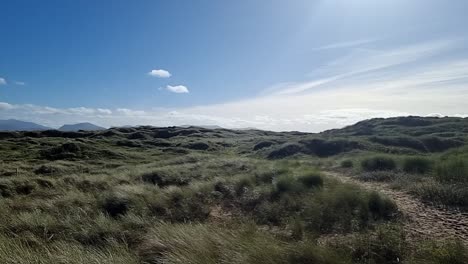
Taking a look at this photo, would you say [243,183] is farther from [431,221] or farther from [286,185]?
[431,221]

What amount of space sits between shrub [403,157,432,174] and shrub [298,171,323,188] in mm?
4405

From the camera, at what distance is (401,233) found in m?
5.76

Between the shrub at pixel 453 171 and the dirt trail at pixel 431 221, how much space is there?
195cm

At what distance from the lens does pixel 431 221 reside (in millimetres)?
6988

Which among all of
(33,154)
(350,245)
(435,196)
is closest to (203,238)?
(350,245)

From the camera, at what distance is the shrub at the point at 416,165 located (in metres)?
12.8

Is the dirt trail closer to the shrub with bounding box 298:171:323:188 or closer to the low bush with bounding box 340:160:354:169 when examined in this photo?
A: the shrub with bounding box 298:171:323:188

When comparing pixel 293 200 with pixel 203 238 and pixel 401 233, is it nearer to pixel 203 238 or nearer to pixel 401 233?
pixel 401 233

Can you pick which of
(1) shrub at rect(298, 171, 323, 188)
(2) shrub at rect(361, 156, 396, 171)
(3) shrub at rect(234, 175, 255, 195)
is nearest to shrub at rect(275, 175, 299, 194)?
(1) shrub at rect(298, 171, 323, 188)

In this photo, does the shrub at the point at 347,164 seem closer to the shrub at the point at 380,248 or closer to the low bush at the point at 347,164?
the low bush at the point at 347,164

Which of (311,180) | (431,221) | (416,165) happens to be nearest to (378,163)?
(416,165)

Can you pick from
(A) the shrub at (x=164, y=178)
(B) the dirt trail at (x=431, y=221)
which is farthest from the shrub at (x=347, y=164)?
(B) the dirt trail at (x=431, y=221)

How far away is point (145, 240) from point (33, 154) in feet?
141

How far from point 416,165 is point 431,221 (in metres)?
7.10
